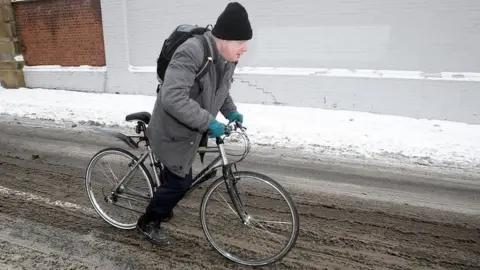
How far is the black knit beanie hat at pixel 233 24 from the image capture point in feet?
7.59

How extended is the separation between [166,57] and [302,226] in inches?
85.4

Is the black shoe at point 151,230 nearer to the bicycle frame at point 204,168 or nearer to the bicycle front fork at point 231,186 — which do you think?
the bicycle frame at point 204,168

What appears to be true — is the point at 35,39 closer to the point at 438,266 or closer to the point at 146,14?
the point at 146,14

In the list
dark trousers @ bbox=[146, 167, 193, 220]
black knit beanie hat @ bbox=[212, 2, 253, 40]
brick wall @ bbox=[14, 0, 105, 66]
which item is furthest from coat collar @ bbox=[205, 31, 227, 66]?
brick wall @ bbox=[14, 0, 105, 66]

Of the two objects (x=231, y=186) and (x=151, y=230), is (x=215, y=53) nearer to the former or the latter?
(x=231, y=186)

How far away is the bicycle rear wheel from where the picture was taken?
10.3 feet

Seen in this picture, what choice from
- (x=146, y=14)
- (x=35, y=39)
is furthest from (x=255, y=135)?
(x=35, y=39)

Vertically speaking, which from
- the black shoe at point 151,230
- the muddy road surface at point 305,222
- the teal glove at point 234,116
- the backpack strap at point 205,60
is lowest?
the muddy road surface at point 305,222

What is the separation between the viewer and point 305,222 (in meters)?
3.56

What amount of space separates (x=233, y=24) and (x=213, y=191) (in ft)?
4.45

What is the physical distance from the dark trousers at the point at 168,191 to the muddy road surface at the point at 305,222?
1.49ft

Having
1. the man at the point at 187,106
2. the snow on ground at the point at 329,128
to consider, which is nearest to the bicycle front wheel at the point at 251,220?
the man at the point at 187,106

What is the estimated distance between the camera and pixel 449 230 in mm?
3473

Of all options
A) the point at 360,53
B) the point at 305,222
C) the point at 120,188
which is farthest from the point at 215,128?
the point at 360,53
